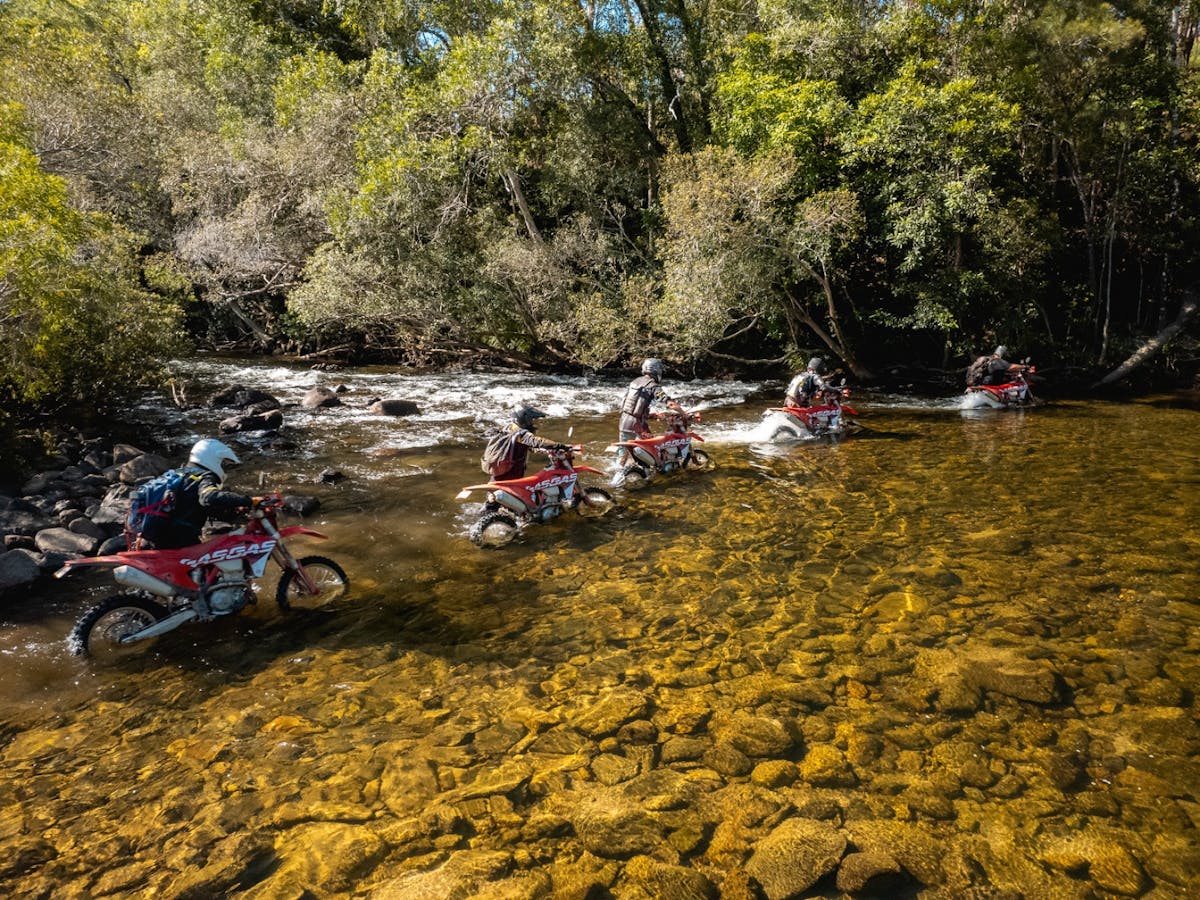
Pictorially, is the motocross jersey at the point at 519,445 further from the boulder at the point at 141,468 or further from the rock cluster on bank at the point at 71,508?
the boulder at the point at 141,468

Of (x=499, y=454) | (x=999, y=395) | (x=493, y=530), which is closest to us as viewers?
(x=493, y=530)

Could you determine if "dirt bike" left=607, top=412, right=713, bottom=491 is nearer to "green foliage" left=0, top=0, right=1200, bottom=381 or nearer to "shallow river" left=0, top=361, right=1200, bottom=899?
"shallow river" left=0, top=361, right=1200, bottom=899

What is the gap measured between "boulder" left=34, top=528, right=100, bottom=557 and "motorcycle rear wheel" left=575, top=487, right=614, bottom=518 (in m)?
6.27

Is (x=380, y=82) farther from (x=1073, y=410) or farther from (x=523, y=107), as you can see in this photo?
(x=1073, y=410)

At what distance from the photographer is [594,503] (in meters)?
9.77

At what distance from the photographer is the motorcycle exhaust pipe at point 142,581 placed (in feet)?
18.9

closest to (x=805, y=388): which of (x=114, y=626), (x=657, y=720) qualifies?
(x=657, y=720)

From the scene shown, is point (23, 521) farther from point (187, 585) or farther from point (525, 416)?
point (525, 416)

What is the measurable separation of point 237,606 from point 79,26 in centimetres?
4588

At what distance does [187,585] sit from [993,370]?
62.7ft

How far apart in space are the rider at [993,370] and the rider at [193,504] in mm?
18146

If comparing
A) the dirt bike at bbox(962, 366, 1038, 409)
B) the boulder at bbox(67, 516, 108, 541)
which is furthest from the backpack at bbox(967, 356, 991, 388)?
the boulder at bbox(67, 516, 108, 541)

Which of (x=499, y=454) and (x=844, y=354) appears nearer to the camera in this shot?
(x=499, y=454)

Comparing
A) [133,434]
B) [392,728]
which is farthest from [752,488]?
[133,434]
